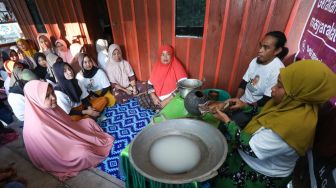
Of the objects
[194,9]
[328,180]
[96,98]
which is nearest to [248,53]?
[194,9]

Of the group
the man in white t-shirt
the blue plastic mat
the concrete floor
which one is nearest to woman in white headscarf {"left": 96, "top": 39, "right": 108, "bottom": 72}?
the blue plastic mat

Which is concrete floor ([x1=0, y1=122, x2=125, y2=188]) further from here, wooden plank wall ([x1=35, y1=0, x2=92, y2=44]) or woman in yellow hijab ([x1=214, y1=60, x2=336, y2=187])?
wooden plank wall ([x1=35, y1=0, x2=92, y2=44])

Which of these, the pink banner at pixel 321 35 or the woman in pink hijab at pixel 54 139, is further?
the woman in pink hijab at pixel 54 139

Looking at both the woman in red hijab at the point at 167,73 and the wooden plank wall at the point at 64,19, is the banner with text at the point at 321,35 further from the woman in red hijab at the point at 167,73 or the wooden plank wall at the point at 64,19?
the wooden plank wall at the point at 64,19

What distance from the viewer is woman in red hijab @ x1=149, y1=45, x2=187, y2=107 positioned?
9.04 feet

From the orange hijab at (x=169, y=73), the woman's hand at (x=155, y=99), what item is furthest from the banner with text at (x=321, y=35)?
the woman's hand at (x=155, y=99)

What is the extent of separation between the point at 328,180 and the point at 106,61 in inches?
140

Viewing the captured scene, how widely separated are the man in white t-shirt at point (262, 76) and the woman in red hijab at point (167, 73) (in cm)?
106

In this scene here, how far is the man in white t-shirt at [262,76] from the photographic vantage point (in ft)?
5.43

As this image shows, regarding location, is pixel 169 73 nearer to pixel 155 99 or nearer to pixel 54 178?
pixel 155 99

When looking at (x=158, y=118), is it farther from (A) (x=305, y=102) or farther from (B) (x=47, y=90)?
(B) (x=47, y=90)

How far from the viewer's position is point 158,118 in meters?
1.62

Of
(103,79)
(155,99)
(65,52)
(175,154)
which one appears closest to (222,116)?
(175,154)

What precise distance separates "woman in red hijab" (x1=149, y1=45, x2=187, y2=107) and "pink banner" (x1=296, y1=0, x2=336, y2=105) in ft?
5.31
